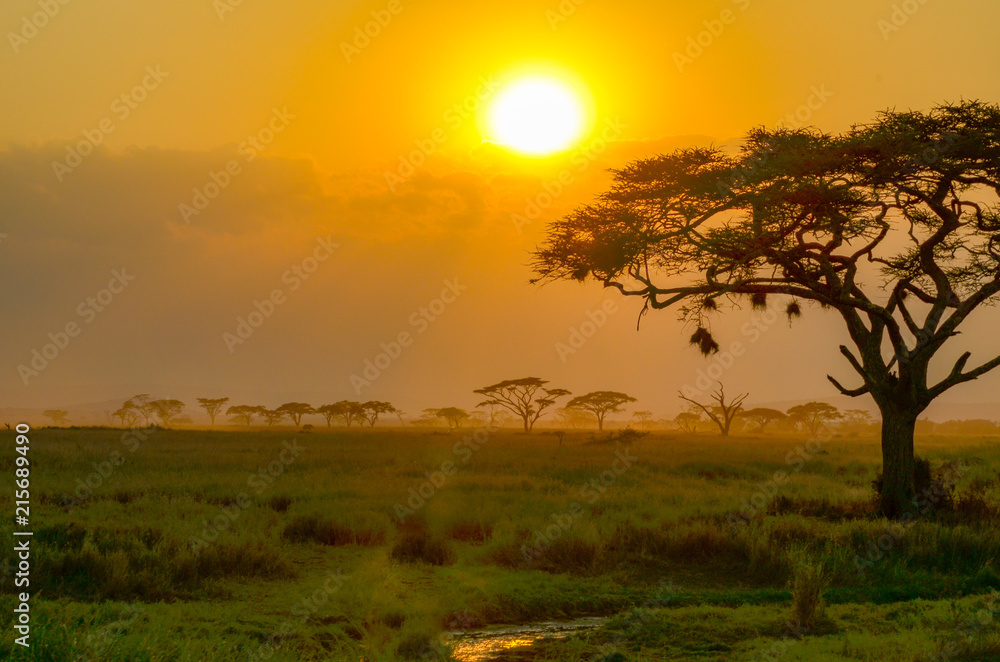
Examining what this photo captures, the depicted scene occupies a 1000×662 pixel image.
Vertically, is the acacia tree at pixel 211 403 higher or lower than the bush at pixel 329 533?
higher

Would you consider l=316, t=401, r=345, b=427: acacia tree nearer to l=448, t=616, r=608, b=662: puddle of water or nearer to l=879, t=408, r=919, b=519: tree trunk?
l=879, t=408, r=919, b=519: tree trunk

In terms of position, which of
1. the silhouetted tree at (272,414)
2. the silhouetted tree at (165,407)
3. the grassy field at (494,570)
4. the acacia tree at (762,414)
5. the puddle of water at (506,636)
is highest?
the silhouetted tree at (165,407)

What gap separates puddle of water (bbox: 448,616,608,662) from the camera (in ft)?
27.5

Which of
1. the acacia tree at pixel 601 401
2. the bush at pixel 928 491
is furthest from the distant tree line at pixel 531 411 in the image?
the bush at pixel 928 491

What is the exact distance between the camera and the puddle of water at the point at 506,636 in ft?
27.5

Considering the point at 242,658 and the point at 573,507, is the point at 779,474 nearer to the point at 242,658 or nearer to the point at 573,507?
the point at 573,507

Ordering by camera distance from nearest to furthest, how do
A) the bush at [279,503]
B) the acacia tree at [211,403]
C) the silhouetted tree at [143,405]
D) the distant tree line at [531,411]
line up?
the bush at [279,503], the distant tree line at [531,411], the acacia tree at [211,403], the silhouetted tree at [143,405]

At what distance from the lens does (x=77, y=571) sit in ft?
34.3

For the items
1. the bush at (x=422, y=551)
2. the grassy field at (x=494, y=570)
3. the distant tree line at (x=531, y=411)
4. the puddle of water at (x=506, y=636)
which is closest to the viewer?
the grassy field at (x=494, y=570)

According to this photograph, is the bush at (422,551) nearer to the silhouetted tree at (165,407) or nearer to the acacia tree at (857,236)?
the acacia tree at (857,236)

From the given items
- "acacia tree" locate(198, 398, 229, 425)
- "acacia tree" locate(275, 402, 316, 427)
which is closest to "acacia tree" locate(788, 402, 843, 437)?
"acacia tree" locate(275, 402, 316, 427)

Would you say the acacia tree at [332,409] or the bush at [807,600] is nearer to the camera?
the bush at [807,600]

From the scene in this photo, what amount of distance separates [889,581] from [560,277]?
38.0 ft

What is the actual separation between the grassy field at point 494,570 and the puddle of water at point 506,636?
10.2 inches
